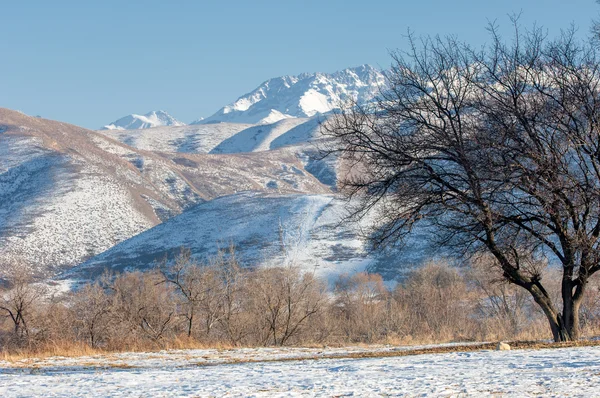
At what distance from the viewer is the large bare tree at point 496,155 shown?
13.3 metres

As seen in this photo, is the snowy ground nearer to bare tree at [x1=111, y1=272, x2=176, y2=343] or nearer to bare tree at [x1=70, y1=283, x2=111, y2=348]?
bare tree at [x1=111, y1=272, x2=176, y2=343]

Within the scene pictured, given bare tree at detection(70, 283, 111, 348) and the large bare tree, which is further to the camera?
bare tree at detection(70, 283, 111, 348)

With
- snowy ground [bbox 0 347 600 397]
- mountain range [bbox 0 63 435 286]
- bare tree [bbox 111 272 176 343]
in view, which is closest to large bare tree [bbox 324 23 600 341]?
snowy ground [bbox 0 347 600 397]

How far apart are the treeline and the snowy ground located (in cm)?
525

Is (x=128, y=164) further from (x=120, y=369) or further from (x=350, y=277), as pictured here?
(x=120, y=369)

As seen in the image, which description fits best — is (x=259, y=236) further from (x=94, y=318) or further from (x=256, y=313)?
(x=94, y=318)

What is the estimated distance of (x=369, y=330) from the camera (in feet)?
157

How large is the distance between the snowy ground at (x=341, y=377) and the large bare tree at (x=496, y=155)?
3379 mm

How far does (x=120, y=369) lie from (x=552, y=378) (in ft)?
23.1

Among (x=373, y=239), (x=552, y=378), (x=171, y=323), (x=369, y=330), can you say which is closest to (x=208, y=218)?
(x=369, y=330)

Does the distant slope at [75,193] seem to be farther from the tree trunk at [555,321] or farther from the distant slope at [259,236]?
the tree trunk at [555,321]

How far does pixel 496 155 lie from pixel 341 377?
6491mm

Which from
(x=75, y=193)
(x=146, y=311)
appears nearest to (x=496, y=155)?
(x=146, y=311)

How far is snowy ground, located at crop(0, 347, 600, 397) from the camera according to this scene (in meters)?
7.92
